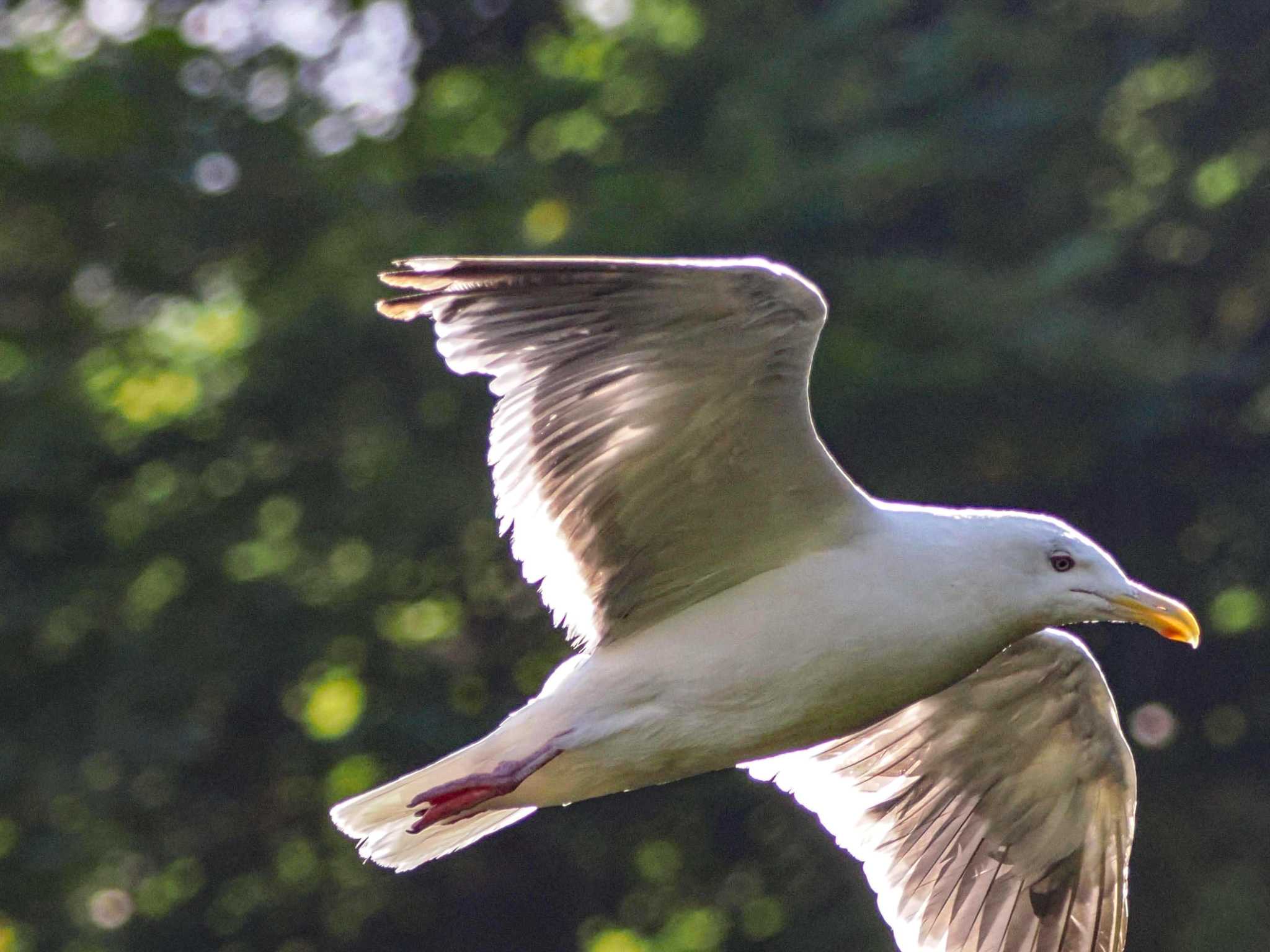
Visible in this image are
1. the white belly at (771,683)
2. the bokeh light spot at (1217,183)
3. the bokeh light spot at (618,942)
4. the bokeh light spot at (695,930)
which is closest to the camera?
the white belly at (771,683)

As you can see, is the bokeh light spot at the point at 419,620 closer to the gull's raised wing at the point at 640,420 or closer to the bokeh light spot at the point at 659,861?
the bokeh light spot at the point at 659,861

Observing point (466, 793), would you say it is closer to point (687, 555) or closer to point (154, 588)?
point (687, 555)

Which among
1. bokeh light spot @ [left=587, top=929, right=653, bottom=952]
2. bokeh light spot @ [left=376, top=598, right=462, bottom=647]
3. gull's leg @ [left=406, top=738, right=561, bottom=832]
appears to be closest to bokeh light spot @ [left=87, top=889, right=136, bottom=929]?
bokeh light spot @ [left=376, top=598, right=462, bottom=647]

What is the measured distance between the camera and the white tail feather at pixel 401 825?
391 centimetres

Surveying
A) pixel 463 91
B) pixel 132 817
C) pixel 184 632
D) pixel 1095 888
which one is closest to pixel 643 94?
pixel 463 91

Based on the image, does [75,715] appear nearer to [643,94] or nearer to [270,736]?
[270,736]

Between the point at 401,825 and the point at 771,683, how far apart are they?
81 cm

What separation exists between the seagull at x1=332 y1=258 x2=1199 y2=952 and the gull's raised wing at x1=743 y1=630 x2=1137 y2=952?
645 millimetres

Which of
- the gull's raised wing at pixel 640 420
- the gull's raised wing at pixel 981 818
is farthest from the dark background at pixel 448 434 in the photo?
the gull's raised wing at pixel 640 420

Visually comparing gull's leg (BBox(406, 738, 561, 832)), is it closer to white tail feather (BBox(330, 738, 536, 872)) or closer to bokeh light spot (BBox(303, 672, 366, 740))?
white tail feather (BBox(330, 738, 536, 872))

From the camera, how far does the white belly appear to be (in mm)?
3707

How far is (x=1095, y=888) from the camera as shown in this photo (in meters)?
4.52

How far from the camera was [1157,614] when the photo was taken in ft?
12.4

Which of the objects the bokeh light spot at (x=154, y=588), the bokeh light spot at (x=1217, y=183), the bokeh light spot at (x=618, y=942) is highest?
the bokeh light spot at (x=154, y=588)
